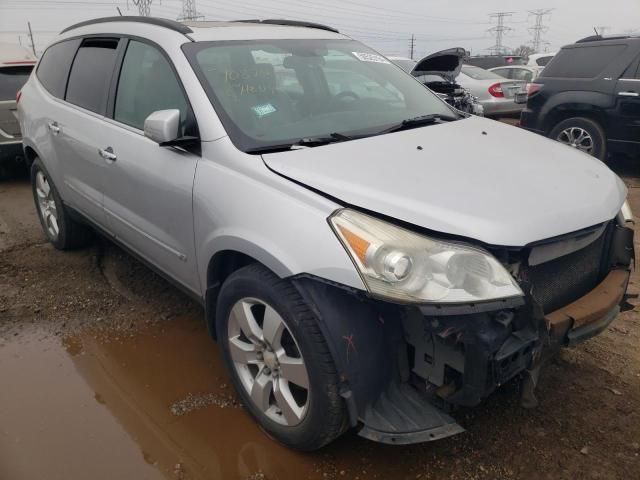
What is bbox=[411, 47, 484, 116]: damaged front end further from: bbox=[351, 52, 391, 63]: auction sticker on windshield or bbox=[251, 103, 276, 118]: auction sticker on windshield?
bbox=[251, 103, 276, 118]: auction sticker on windshield

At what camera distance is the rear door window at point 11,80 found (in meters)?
6.73

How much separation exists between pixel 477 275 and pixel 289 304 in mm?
694

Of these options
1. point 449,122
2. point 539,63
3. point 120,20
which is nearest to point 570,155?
point 449,122

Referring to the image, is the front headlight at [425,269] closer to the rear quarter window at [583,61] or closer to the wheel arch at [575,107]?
the wheel arch at [575,107]

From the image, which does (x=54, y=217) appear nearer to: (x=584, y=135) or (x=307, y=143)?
(x=307, y=143)

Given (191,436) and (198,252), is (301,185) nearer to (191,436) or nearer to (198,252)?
(198,252)

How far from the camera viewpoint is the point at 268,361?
2.27 m

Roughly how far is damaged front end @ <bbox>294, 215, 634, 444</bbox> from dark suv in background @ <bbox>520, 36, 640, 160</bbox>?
5.39 meters

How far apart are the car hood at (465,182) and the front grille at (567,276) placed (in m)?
0.17

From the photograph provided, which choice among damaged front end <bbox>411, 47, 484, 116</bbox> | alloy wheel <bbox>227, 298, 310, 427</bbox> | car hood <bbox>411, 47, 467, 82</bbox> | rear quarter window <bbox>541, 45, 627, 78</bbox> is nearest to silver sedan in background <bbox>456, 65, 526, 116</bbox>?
rear quarter window <bbox>541, 45, 627, 78</bbox>

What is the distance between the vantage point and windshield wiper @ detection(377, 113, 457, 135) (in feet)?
9.11

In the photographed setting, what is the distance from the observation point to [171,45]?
283 centimetres

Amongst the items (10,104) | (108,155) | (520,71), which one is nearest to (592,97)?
(108,155)

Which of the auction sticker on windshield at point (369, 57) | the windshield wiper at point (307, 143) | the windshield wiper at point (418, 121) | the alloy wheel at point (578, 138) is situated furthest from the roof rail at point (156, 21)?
the alloy wheel at point (578, 138)
